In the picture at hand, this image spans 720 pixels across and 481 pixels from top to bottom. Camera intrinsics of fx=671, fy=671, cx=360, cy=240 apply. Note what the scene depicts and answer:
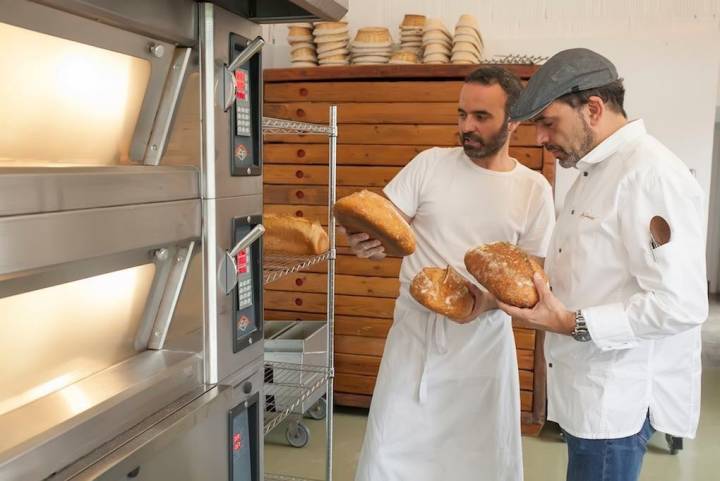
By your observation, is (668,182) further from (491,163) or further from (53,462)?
(53,462)

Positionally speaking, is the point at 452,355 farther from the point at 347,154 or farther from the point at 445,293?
the point at 347,154

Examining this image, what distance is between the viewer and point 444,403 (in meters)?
2.30

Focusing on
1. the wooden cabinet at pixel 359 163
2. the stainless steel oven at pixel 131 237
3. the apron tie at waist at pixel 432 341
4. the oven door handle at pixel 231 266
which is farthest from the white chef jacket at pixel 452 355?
the wooden cabinet at pixel 359 163

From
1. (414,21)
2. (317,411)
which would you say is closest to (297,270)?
(317,411)

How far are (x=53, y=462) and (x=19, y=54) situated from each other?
565 millimetres

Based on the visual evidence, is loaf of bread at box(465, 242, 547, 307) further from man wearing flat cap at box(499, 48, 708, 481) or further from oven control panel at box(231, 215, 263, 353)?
oven control panel at box(231, 215, 263, 353)

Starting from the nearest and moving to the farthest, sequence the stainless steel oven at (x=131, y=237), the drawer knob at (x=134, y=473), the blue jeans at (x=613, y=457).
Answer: the stainless steel oven at (x=131, y=237) < the drawer knob at (x=134, y=473) < the blue jeans at (x=613, y=457)

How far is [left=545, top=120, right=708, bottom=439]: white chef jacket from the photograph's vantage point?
4.98ft

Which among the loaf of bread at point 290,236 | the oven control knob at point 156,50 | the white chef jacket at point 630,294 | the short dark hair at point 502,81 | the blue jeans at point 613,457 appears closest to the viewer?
the oven control knob at point 156,50

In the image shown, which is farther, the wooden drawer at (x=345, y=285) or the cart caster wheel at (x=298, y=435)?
the wooden drawer at (x=345, y=285)

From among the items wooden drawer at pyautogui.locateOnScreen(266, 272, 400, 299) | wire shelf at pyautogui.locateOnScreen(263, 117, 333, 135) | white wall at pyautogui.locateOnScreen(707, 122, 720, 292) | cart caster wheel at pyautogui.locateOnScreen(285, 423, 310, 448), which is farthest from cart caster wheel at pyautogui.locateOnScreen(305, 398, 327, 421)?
white wall at pyautogui.locateOnScreen(707, 122, 720, 292)

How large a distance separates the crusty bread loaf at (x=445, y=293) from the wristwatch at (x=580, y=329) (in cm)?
46

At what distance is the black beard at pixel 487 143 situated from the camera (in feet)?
7.25

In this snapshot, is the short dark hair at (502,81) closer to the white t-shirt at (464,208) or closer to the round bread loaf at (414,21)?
the white t-shirt at (464,208)
